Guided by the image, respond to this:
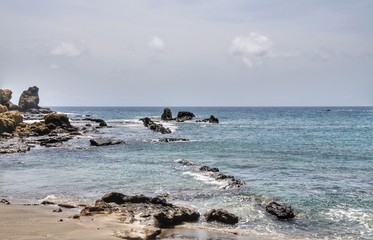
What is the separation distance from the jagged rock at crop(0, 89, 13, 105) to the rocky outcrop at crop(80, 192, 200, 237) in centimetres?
11724

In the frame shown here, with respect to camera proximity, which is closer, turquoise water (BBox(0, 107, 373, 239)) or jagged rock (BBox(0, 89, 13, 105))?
turquoise water (BBox(0, 107, 373, 239))

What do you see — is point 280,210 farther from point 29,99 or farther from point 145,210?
point 29,99

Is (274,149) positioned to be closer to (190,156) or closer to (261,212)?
(190,156)

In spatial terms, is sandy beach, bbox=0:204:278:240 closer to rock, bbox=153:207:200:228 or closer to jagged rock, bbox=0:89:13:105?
rock, bbox=153:207:200:228

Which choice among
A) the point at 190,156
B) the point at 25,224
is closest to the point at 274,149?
the point at 190,156

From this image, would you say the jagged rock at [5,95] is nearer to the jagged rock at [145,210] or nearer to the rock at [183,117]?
the rock at [183,117]

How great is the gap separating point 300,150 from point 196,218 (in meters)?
31.9

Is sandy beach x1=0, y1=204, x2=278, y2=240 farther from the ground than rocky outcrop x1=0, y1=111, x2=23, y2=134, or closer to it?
closer to it

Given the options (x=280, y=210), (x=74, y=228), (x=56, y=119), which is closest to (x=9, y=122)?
(x=56, y=119)

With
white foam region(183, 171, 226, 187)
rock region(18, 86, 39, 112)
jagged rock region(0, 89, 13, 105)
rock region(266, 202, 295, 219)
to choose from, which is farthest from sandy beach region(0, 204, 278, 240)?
rock region(18, 86, 39, 112)

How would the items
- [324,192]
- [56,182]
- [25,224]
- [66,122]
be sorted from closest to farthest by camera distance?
[25,224] → [324,192] → [56,182] → [66,122]

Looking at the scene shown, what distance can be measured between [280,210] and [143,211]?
6493mm

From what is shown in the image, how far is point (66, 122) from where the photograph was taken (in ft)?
244

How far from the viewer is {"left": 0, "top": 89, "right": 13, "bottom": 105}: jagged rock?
412 ft
